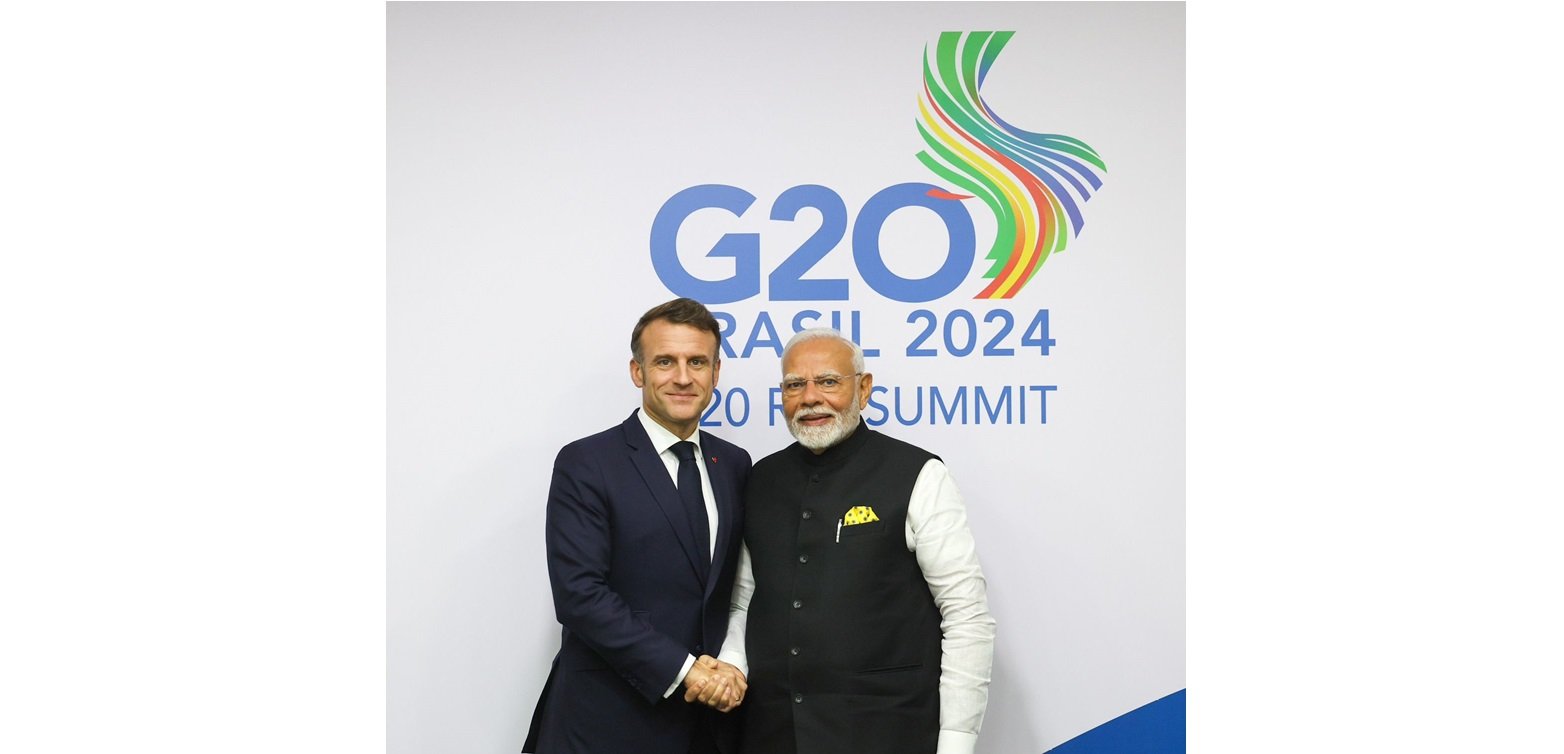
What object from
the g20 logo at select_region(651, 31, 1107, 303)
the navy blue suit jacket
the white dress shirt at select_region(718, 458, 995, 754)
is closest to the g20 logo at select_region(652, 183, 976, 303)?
the g20 logo at select_region(651, 31, 1107, 303)

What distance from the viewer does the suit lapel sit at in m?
2.87

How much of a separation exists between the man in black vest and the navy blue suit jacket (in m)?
0.12

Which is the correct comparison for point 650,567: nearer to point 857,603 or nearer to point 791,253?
point 857,603

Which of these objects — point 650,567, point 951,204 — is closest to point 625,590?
point 650,567

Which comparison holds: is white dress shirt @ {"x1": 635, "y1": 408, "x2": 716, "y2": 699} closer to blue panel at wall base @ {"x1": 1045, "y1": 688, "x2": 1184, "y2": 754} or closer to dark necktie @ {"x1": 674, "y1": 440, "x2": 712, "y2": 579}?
dark necktie @ {"x1": 674, "y1": 440, "x2": 712, "y2": 579}

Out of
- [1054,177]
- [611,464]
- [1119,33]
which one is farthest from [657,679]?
[1119,33]

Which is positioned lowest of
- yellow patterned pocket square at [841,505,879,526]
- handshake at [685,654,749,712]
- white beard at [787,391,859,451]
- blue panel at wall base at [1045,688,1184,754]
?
blue panel at wall base at [1045,688,1184,754]

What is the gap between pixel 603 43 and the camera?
11.9 ft

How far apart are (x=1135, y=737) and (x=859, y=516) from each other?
4.98 feet

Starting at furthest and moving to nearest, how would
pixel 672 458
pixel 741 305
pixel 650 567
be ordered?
pixel 741 305 → pixel 672 458 → pixel 650 567

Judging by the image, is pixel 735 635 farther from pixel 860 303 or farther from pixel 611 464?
pixel 860 303

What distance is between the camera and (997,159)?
3.66m

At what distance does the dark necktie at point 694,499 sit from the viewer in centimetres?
289

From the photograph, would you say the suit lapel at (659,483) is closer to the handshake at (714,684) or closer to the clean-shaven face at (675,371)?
the clean-shaven face at (675,371)
